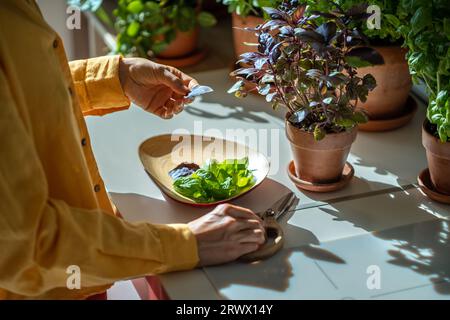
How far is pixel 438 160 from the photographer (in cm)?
146

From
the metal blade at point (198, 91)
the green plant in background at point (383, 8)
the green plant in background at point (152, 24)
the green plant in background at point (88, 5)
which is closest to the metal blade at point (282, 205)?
the metal blade at point (198, 91)

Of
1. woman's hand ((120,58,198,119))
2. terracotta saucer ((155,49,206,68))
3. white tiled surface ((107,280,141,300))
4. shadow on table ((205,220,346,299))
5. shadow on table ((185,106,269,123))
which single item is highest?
woman's hand ((120,58,198,119))

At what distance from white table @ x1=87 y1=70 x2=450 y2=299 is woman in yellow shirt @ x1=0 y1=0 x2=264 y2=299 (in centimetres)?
6

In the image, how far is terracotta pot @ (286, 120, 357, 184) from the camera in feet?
4.80

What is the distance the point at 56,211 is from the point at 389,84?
32.4 inches

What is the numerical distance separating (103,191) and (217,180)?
8.2 inches


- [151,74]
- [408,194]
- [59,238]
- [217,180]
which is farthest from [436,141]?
[59,238]

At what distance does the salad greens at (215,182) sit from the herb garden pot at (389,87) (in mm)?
369

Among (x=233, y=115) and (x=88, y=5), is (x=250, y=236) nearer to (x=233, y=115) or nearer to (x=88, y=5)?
(x=233, y=115)

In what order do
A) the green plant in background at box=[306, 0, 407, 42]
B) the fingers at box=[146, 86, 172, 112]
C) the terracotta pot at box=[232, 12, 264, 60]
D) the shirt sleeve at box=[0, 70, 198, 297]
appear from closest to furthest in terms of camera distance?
the shirt sleeve at box=[0, 70, 198, 297], the green plant in background at box=[306, 0, 407, 42], the fingers at box=[146, 86, 172, 112], the terracotta pot at box=[232, 12, 264, 60]

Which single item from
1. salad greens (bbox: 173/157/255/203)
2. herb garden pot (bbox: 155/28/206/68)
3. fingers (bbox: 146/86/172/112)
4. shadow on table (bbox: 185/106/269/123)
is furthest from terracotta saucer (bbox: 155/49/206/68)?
salad greens (bbox: 173/157/255/203)

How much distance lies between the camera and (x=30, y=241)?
115 cm

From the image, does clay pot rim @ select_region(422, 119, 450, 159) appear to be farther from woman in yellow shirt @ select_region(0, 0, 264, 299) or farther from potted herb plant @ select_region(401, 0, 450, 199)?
woman in yellow shirt @ select_region(0, 0, 264, 299)
